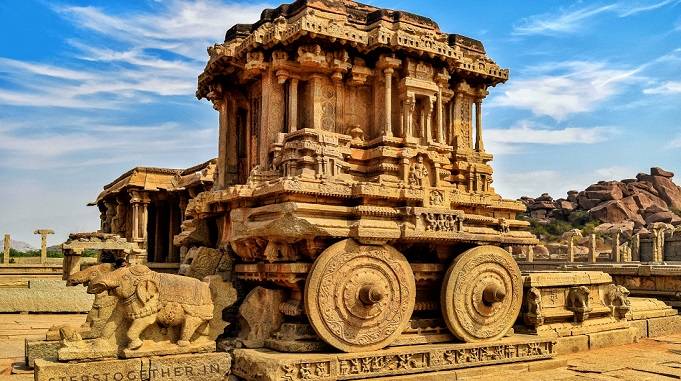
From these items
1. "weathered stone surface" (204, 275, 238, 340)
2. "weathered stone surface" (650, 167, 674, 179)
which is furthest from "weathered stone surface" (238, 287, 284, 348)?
"weathered stone surface" (650, 167, 674, 179)

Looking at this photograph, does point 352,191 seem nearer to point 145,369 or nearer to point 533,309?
point 145,369

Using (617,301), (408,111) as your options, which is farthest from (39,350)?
(617,301)

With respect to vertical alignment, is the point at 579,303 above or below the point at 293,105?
below

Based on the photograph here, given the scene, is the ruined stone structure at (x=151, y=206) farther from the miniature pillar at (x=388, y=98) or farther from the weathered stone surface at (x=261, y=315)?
the weathered stone surface at (x=261, y=315)

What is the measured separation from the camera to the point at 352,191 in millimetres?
8578

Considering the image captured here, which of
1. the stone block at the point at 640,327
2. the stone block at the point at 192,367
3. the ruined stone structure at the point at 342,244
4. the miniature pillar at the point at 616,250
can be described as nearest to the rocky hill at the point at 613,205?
the miniature pillar at the point at 616,250

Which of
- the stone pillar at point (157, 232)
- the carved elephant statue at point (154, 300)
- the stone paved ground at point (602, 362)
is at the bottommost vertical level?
the stone paved ground at point (602, 362)

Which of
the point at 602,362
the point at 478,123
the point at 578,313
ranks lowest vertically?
the point at 602,362

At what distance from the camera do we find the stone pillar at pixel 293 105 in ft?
33.0

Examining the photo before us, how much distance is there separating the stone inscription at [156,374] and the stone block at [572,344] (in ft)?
19.5

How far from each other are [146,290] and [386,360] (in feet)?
10.3

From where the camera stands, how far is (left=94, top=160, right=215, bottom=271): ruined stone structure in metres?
26.4

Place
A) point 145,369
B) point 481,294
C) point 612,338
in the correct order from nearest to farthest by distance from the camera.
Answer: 1. point 145,369
2. point 481,294
3. point 612,338

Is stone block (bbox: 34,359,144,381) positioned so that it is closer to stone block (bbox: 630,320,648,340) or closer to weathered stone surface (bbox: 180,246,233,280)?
weathered stone surface (bbox: 180,246,233,280)
